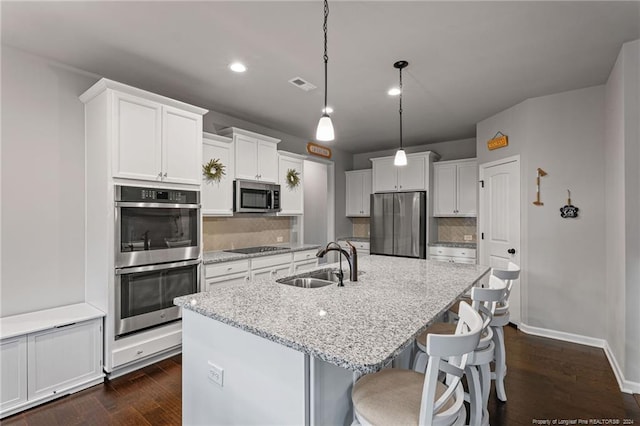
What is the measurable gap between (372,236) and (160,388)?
4.17 meters

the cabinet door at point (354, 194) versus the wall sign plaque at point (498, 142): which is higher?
the wall sign plaque at point (498, 142)

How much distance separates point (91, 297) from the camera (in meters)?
2.90

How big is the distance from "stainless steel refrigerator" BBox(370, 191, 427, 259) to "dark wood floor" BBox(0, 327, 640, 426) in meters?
2.54

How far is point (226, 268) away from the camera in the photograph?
3639 mm

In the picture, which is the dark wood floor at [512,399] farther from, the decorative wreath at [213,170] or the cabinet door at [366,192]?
the cabinet door at [366,192]

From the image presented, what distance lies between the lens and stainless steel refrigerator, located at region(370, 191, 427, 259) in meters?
5.42

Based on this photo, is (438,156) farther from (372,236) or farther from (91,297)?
(91,297)

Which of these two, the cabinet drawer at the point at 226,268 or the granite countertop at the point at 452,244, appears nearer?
the cabinet drawer at the point at 226,268

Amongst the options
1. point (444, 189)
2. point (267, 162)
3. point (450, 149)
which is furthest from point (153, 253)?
point (450, 149)

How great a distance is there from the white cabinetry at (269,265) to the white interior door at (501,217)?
2.77 meters

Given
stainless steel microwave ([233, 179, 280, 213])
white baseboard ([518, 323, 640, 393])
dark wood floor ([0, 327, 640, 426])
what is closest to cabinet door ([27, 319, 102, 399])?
dark wood floor ([0, 327, 640, 426])

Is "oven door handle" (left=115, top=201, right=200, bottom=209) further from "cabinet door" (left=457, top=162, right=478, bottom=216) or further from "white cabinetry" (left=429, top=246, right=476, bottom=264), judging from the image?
"cabinet door" (left=457, top=162, right=478, bottom=216)

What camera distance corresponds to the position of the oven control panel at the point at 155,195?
2734mm

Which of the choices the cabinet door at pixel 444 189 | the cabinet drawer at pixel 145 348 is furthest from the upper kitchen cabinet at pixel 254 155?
the cabinet door at pixel 444 189
